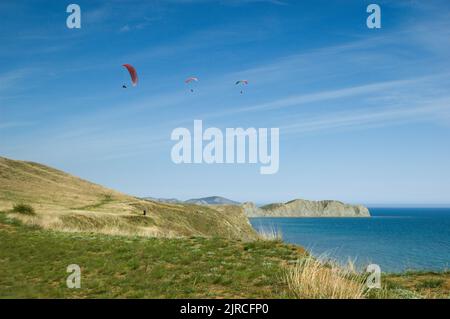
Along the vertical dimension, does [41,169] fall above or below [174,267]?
above

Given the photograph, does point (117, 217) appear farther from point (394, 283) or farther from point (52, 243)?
point (394, 283)

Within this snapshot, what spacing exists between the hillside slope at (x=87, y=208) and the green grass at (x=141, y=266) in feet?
27.0

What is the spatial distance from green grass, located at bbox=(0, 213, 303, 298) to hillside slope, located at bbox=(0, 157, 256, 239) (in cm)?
822

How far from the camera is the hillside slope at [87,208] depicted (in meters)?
56.4

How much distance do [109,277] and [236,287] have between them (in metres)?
5.34

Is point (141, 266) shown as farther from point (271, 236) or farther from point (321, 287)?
point (271, 236)

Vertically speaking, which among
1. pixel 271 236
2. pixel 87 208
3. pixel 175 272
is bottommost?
pixel 87 208

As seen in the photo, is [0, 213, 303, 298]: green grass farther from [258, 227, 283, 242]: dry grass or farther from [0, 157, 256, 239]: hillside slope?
[0, 157, 256, 239]: hillside slope

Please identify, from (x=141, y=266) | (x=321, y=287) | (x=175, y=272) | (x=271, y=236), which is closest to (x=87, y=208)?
(x=271, y=236)

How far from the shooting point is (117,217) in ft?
210

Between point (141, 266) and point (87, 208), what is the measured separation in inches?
2223

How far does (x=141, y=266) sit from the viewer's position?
18.4 metres

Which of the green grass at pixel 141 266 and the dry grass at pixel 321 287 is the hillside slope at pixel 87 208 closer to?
the green grass at pixel 141 266
